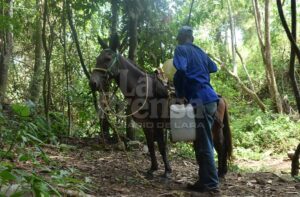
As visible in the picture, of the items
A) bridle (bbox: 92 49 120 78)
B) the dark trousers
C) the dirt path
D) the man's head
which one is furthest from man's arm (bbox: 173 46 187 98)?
the dirt path

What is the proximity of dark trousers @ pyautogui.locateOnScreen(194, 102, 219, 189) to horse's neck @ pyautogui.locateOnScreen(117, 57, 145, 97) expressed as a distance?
120 cm

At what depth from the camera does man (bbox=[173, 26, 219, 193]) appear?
16.7 ft

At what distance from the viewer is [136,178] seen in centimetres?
588

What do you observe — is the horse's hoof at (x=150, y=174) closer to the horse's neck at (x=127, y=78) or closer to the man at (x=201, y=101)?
the man at (x=201, y=101)

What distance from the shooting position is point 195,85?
515 cm

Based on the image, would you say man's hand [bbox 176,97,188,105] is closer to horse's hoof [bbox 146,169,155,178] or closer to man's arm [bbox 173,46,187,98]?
man's arm [bbox 173,46,187,98]

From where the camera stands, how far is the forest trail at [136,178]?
5164 millimetres

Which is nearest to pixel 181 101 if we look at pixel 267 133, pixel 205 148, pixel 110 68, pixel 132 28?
pixel 205 148

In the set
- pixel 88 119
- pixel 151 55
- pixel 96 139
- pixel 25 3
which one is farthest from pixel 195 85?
pixel 25 3

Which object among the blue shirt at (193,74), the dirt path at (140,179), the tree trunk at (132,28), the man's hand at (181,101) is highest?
the tree trunk at (132,28)

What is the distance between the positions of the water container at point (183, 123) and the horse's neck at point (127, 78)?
986 mm

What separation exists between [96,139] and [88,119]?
0.95m

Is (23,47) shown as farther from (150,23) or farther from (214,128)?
(214,128)

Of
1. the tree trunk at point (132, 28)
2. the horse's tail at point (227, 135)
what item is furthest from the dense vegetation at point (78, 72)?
the horse's tail at point (227, 135)
